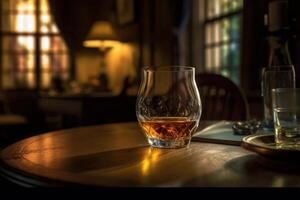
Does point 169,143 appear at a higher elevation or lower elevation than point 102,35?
lower

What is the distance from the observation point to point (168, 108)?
98cm

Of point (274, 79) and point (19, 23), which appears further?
point (19, 23)

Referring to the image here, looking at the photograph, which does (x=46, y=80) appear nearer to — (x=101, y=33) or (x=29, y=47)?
(x=29, y=47)

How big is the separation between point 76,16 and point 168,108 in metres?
5.50

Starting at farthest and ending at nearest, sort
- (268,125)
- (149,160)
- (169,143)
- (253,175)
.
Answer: (268,125)
(169,143)
(149,160)
(253,175)

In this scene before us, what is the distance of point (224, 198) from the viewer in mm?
596

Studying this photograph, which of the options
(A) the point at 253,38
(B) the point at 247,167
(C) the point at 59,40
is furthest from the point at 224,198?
(C) the point at 59,40

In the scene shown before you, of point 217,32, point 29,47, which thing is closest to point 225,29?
point 217,32

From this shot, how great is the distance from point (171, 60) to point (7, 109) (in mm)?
1962

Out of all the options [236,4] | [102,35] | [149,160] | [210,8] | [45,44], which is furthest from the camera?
[45,44]

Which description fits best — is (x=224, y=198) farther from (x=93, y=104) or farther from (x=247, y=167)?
(x=93, y=104)

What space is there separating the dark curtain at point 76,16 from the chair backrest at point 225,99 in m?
4.53

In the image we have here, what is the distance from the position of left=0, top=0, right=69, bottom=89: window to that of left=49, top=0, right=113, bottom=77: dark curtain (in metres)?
0.37

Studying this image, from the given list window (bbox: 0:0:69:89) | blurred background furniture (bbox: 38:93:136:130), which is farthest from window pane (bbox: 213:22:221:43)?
window (bbox: 0:0:69:89)
